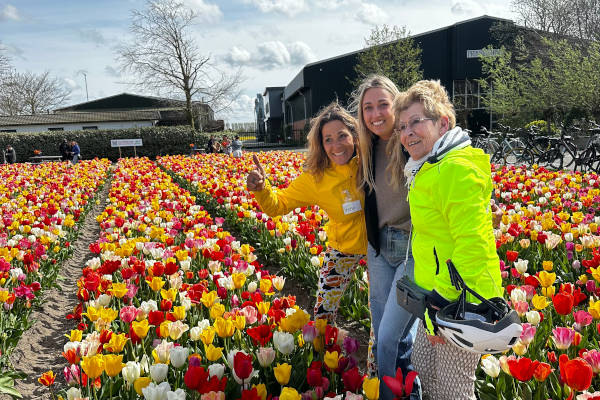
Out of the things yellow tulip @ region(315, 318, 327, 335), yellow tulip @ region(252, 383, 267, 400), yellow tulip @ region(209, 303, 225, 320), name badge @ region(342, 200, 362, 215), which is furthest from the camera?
name badge @ region(342, 200, 362, 215)

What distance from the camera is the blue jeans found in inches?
86.4

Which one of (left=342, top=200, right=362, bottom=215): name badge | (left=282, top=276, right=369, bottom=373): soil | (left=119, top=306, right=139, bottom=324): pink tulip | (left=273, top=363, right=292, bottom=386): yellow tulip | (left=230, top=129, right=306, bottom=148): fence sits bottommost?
(left=282, top=276, right=369, bottom=373): soil

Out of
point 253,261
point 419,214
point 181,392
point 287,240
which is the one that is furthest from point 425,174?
point 287,240

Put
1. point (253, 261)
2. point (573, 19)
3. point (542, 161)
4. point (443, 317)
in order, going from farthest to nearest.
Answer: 1. point (573, 19)
2. point (542, 161)
3. point (253, 261)
4. point (443, 317)

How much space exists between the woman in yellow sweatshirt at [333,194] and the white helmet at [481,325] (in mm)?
1251

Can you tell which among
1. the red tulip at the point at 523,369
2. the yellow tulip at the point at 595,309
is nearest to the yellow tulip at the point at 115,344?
the red tulip at the point at 523,369

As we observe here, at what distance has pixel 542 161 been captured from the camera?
12734 millimetres

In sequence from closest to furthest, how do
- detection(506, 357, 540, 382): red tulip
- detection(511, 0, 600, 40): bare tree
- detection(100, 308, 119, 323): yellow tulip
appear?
detection(506, 357, 540, 382): red tulip, detection(100, 308, 119, 323): yellow tulip, detection(511, 0, 600, 40): bare tree

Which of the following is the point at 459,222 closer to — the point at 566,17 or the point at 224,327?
the point at 224,327

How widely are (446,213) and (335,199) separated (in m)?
1.19

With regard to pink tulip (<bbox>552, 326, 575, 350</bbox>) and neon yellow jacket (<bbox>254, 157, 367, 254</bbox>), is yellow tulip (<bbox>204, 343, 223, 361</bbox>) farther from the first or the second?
pink tulip (<bbox>552, 326, 575, 350</bbox>)

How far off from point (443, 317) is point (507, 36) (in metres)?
33.3

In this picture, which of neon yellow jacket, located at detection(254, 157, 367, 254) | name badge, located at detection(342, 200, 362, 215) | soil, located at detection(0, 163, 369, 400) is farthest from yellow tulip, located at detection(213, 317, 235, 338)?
soil, located at detection(0, 163, 369, 400)

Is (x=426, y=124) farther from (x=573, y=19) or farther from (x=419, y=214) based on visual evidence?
(x=573, y=19)
